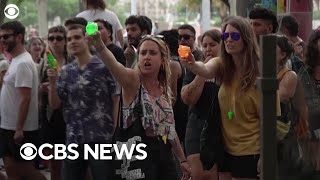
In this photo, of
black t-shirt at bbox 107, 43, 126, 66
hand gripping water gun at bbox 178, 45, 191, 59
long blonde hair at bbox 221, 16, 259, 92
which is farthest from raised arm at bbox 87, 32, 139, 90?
black t-shirt at bbox 107, 43, 126, 66

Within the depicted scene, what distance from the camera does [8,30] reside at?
306 inches

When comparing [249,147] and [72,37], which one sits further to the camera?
[72,37]

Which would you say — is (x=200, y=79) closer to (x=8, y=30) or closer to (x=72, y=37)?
(x=72, y=37)

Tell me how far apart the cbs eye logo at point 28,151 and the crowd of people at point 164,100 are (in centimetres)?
5

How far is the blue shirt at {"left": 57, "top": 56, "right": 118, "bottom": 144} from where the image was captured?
6.36 m

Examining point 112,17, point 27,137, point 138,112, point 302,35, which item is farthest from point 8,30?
point 302,35

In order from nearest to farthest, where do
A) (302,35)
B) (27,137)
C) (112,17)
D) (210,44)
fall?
1. (210,44)
2. (27,137)
3. (302,35)
4. (112,17)

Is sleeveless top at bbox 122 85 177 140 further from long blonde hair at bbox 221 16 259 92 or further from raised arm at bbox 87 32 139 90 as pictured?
long blonde hair at bbox 221 16 259 92

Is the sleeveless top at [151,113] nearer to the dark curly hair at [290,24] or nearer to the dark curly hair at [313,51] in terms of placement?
the dark curly hair at [313,51]

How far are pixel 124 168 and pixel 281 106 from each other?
1.38m

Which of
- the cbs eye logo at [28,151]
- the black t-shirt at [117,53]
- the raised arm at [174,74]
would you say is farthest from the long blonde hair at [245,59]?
the cbs eye logo at [28,151]

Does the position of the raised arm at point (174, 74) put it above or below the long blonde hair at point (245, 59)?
below

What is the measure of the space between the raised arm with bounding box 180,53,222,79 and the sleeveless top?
16.3 inches

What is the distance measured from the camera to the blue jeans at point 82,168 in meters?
6.18
